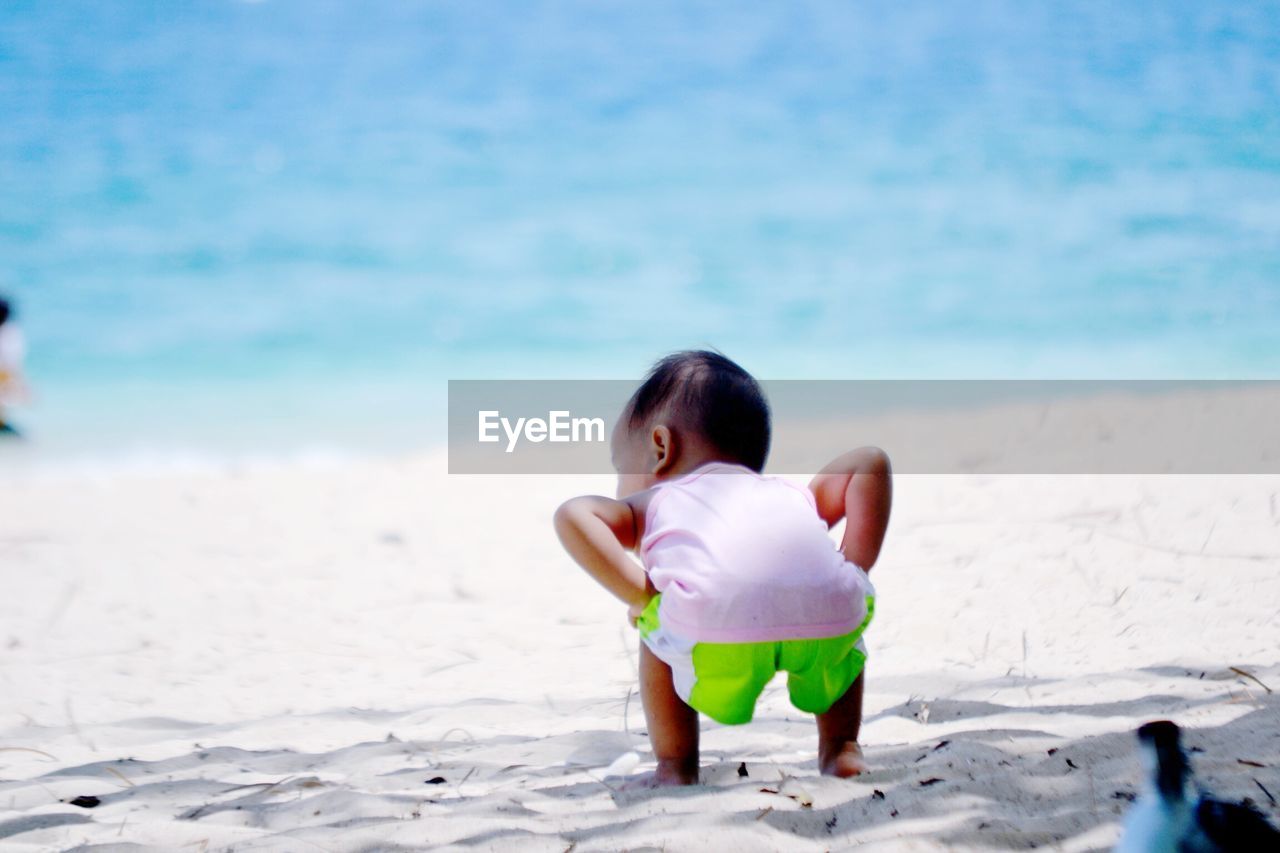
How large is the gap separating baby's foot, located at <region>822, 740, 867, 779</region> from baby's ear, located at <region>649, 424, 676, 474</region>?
2.25 feet

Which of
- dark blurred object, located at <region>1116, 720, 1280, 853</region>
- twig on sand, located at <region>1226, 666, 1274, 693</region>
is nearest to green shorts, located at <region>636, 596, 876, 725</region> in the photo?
dark blurred object, located at <region>1116, 720, 1280, 853</region>

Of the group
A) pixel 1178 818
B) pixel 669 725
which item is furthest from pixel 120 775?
pixel 1178 818

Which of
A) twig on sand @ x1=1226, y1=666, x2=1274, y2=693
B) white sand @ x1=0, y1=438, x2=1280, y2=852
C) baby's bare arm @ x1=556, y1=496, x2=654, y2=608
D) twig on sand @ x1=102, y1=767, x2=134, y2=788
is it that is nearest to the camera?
white sand @ x1=0, y1=438, x2=1280, y2=852

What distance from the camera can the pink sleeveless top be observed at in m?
2.25

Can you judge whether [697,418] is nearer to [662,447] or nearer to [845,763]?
[662,447]

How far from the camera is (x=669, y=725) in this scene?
2.42 metres

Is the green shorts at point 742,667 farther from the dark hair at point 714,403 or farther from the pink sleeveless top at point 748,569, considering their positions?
the dark hair at point 714,403

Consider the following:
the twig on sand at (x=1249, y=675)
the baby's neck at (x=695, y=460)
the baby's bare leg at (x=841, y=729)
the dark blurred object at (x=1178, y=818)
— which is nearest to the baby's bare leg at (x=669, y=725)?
the baby's bare leg at (x=841, y=729)

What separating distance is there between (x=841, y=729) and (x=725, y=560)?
0.48 meters

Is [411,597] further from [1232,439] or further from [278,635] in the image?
[1232,439]

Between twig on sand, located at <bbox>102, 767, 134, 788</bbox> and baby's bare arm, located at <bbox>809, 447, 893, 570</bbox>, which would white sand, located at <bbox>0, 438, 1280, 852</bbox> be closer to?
twig on sand, located at <bbox>102, 767, 134, 788</bbox>

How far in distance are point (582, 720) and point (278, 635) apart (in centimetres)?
186

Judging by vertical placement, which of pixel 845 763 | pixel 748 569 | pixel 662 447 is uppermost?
pixel 662 447

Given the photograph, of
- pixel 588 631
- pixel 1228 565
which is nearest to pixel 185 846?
pixel 588 631
